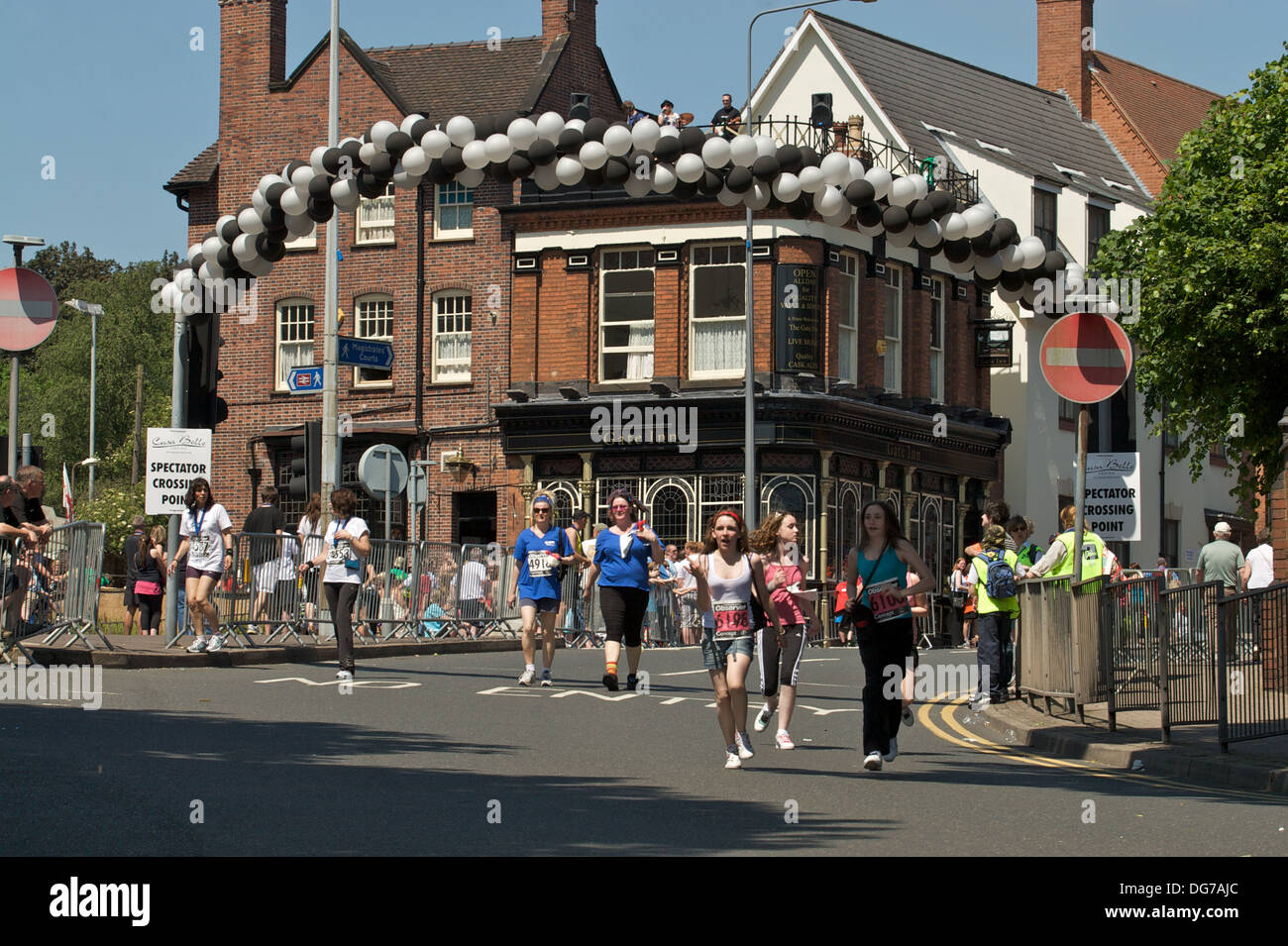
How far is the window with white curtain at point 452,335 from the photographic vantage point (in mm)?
40219

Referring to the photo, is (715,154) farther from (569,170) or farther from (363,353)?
(363,353)

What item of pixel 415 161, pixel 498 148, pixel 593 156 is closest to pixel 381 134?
pixel 415 161

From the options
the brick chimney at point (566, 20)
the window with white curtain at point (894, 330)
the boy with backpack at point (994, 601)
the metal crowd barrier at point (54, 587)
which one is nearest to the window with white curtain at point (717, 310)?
the window with white curtain at point (894, 330)

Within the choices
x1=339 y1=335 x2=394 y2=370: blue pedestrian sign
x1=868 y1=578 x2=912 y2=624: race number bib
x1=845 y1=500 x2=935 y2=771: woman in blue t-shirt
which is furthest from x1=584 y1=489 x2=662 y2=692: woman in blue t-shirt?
x1=339 y1=335 x2=394 y2=370: blue pedestrian sign

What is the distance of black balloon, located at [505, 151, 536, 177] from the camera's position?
48.4 ft

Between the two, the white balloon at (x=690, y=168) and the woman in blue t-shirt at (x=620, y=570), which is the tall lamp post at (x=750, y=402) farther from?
the white balloon at (x=690, y=168)

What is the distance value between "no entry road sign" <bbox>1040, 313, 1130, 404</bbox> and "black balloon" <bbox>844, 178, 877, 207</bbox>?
1.77m

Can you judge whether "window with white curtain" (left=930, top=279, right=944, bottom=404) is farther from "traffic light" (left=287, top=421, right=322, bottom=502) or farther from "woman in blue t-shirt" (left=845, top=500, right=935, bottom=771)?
"woman in blue t-shirt" (left=845, top=500, right=935, bottom=771)

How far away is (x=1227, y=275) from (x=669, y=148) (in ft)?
70.5

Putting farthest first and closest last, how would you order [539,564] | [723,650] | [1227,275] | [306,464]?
[1227,275]
[306,464]
[539,564]
[723,650]

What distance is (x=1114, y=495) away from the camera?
1773cm

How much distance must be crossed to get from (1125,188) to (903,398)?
14994mm

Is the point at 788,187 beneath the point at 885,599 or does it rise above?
above
